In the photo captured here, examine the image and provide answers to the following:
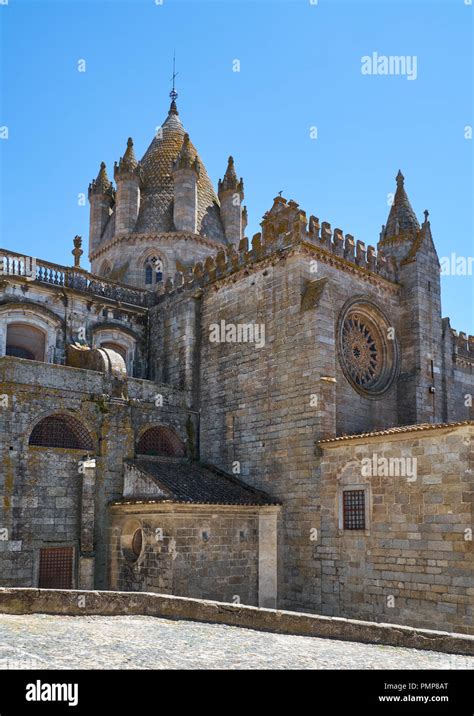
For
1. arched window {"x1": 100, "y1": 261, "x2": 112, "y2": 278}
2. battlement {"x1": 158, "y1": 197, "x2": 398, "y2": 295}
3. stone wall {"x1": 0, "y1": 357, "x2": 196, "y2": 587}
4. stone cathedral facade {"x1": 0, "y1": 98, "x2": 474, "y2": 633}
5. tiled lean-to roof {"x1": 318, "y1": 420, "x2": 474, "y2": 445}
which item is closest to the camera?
tiled lean-to roof {"x1": 318, "y1": 420, "x2": 474, "y2": 445}

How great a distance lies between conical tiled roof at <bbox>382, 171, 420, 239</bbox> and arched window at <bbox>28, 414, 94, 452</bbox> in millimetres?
12228

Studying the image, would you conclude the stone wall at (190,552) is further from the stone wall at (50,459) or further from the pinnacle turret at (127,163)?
the pinnacle turret at (127,163)

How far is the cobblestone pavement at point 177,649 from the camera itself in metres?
8.02

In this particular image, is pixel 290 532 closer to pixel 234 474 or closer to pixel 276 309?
pixel 234 474

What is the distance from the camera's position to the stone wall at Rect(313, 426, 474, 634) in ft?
46.3

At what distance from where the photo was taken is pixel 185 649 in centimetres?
898

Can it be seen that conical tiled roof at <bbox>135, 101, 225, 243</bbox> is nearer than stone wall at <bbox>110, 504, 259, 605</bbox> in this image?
No

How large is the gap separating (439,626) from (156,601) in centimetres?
634

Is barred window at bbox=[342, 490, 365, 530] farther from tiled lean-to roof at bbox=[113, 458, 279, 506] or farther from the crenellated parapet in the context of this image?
the crenellated parapet

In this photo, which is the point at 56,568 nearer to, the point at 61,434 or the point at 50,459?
the point at 50,459
